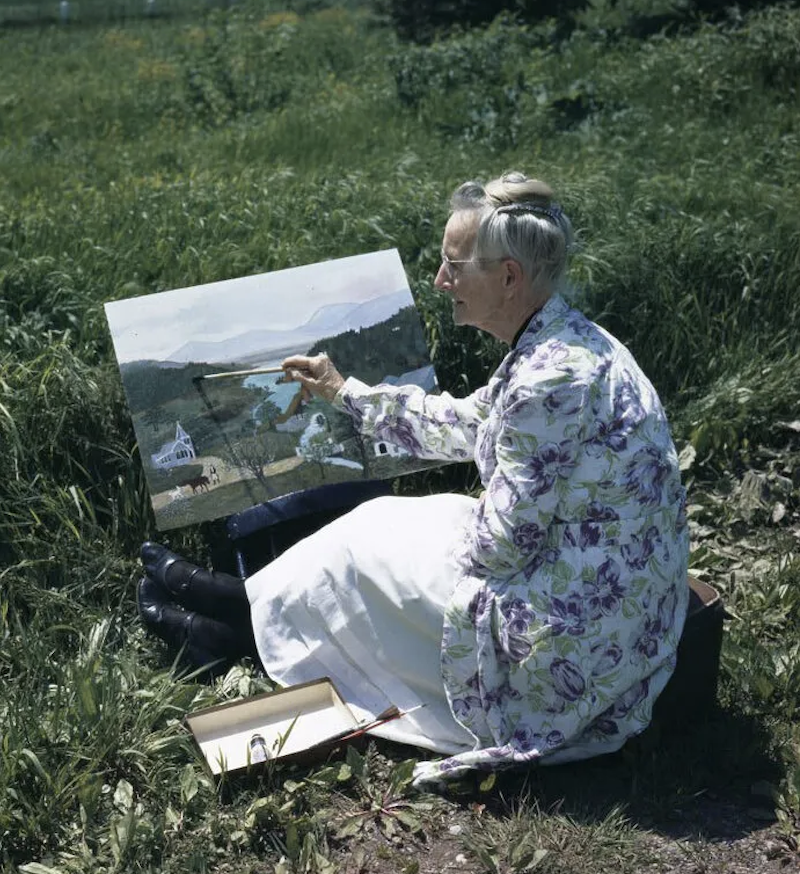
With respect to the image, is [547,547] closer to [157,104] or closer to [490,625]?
[490,625]

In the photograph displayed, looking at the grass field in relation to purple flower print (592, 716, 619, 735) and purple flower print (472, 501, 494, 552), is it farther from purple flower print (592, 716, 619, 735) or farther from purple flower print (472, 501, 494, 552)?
purple flower print (472, 501, 494, 552)

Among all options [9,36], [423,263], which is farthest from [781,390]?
[9,36]

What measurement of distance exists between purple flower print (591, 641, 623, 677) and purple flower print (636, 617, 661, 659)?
7 centimetres

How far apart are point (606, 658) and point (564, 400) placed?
628 millimetres

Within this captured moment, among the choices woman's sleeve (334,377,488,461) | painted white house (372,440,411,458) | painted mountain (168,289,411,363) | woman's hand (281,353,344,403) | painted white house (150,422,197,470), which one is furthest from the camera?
painted white house (372,440,411,458)

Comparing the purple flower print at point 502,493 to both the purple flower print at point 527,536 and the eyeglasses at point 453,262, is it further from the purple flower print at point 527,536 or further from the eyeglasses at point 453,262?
the eyeglasses at point 453,262

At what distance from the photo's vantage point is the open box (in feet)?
9.60

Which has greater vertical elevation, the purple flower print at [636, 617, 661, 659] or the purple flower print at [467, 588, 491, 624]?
the purple flower print at [467, 588, 491, 624]

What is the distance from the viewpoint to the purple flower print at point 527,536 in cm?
271

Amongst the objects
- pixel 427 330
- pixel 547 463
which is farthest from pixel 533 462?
pixel 427 330

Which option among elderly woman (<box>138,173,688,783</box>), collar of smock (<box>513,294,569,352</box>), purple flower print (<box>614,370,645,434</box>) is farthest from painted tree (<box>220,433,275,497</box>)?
purple flower print (<box>614,370,645,434</box>)

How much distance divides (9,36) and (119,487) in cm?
1079

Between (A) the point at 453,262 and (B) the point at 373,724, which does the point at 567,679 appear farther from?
(A) the point at 453,262

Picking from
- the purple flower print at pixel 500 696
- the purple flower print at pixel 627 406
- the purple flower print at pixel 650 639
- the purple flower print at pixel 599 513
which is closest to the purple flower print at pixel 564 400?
the purple flower print at pixel 627 406
